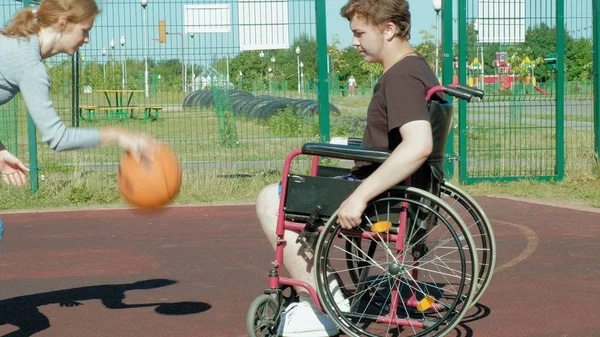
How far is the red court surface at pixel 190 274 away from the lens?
5.53 meters

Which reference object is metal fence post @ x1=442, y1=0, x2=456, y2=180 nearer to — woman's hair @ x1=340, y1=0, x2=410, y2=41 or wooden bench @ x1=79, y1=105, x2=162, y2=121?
wooden bench @ x1=79, y1=105, x2=162, y2=121

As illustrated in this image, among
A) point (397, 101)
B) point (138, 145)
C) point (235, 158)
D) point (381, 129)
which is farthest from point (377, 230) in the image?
point (235, 158)

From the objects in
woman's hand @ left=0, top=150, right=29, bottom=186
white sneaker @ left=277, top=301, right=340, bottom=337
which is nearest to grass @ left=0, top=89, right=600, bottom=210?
white sneaker @ left=277, top=301, right=340, bottom=337

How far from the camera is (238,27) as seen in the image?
1195cm

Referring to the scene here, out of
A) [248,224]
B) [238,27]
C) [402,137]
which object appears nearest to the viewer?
[402,137]

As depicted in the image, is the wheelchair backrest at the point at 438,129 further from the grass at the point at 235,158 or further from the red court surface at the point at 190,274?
the grass at the point at 235,158

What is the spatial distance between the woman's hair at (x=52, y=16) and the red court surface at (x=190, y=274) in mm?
1825

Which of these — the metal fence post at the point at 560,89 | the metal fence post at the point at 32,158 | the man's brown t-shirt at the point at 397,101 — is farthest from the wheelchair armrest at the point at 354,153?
the metal fence post at the point at 560,89

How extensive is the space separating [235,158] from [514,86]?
3.70 m

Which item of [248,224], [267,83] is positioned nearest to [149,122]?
[267,83]

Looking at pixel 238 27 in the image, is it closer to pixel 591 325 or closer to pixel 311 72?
pixel 311 72

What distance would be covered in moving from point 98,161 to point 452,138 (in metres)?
4.54

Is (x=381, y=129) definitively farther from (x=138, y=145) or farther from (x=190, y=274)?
(x=190, y=274)

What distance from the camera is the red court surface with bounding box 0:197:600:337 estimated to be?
5527 mm
